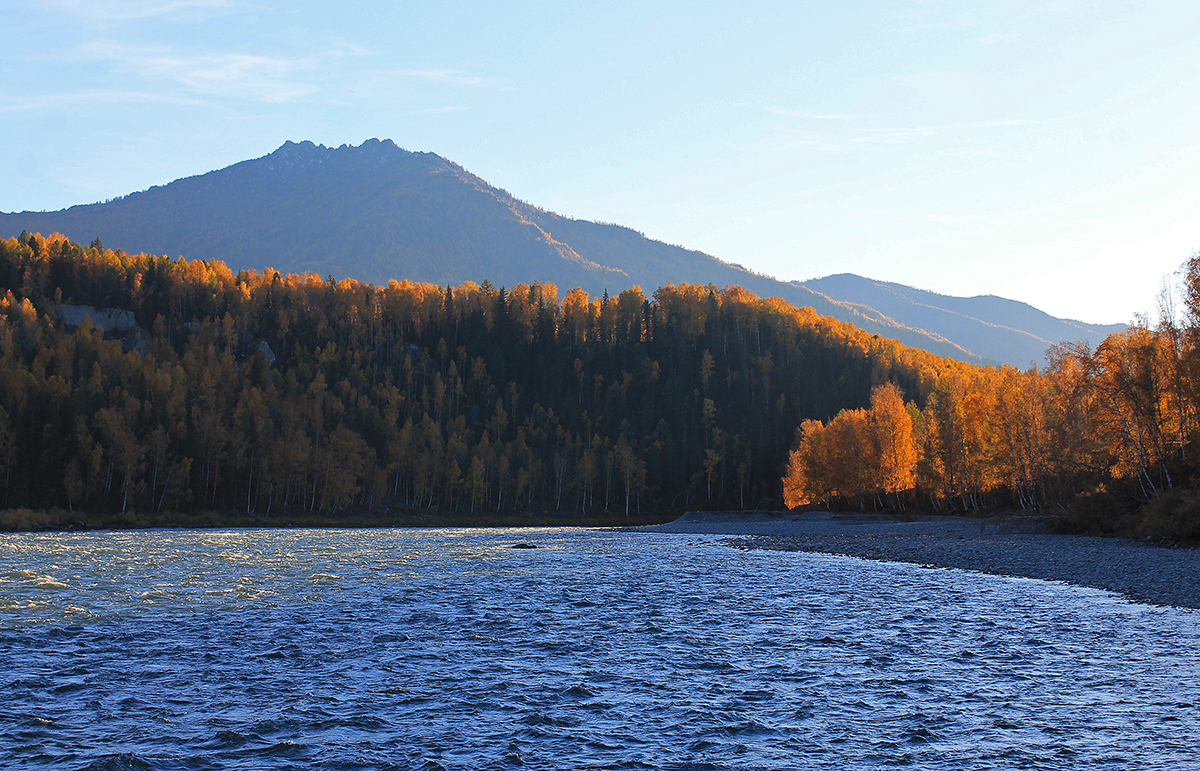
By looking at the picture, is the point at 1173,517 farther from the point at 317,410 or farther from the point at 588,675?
the point at 317,410

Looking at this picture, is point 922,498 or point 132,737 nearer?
point 132,737

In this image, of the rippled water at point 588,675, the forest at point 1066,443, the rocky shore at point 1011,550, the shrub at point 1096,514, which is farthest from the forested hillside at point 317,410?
the shrub at point 1096,514

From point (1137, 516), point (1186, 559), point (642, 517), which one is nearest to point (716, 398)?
point (642, 517)

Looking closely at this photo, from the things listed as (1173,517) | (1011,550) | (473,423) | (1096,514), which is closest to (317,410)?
(473,423)

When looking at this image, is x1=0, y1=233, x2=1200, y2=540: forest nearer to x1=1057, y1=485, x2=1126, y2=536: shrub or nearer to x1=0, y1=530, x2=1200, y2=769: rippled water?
x1=1057, y1=485, x2=1126, y2=536: shrub

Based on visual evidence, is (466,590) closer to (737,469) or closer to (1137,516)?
(1137,516)

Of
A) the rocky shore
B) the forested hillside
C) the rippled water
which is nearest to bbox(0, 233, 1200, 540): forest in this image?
the forested hillside

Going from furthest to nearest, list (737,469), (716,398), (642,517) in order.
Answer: (716,398)
(737,469)
(642,517)

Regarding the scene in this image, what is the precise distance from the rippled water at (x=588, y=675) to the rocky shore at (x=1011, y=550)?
10.7 ft

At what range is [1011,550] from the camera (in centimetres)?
5334

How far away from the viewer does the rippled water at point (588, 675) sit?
15.3 m

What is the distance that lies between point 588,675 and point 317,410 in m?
134

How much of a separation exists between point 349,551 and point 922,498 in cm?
7640

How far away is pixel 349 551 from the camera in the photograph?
63125 mm
